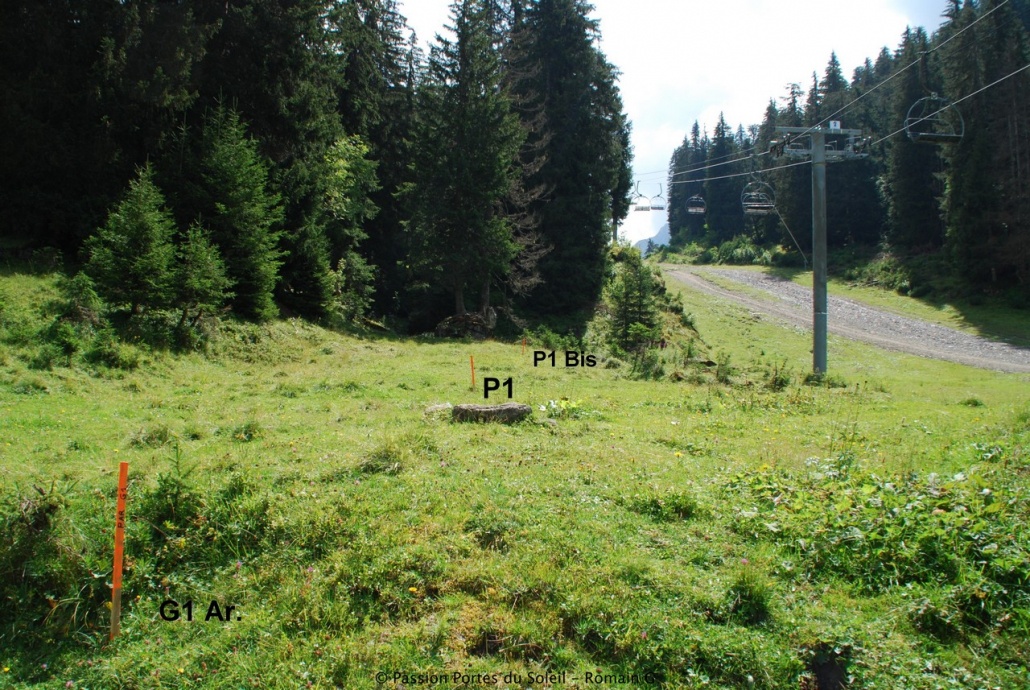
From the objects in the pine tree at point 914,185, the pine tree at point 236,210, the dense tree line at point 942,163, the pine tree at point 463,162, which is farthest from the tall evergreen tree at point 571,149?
the pine tree at point 914,185

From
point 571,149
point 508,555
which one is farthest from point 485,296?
point 508,555

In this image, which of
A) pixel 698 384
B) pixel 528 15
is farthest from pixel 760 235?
pixel 698 384

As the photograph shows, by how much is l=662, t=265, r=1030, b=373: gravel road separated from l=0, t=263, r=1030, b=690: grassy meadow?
23.8 m

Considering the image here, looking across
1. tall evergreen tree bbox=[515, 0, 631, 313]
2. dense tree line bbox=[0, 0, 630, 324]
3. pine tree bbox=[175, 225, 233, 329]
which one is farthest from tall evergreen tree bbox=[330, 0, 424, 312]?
pine tree bbox=[175, 225, 233, 329]

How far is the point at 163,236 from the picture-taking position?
16.8m

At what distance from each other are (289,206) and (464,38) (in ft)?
39.3

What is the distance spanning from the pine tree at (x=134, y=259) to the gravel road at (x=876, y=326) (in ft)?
105

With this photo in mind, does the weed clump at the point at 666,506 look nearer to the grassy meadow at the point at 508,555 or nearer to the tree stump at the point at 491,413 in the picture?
the grassy meadow at the point at 508,555

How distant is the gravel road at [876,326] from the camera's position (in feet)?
98.1

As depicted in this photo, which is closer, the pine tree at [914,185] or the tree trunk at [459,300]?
the tree trunk at [459,300]

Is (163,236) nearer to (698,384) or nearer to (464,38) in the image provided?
(698,384)

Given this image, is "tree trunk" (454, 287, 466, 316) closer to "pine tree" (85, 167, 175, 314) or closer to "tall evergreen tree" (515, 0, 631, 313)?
"tall evergreen tree" (515, 0, 631, 313)

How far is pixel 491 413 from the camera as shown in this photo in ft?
36.4

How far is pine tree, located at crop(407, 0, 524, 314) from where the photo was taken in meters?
29.0
